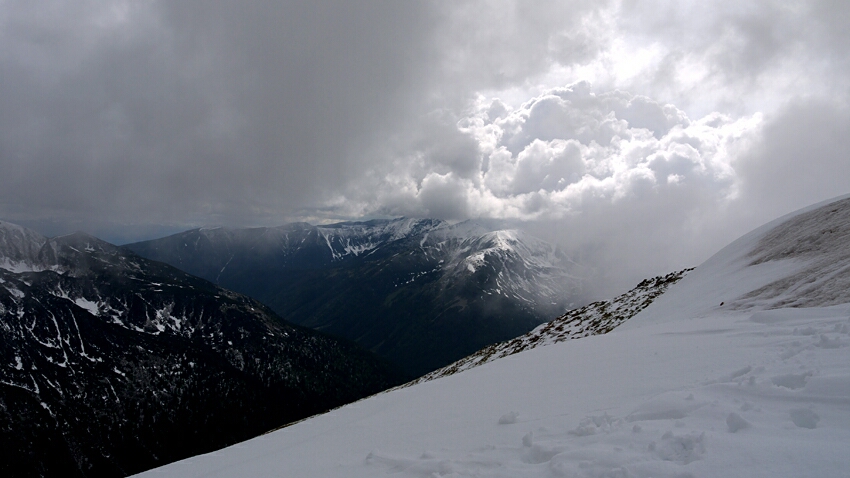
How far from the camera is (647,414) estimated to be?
5602mm

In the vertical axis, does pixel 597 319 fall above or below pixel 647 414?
below

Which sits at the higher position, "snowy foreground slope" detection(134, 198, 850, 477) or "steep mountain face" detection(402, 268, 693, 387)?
"snowy foreground slope" detection(134, 198, 850, 477)

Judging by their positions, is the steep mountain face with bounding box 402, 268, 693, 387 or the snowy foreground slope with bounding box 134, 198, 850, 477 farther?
the steep mountain face with bounding box 402, 268, 693, 387

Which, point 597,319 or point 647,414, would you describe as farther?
point 597,319

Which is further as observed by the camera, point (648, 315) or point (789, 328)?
point (648, 315)

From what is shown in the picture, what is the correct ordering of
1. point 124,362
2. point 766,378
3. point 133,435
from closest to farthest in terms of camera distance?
point 766,378, point 133,435, point 124,362

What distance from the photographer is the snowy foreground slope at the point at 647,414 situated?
4.34 m

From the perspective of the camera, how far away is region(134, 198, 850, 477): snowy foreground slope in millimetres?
4336

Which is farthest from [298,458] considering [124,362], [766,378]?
[124,362]

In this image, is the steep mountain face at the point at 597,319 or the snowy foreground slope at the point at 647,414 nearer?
the snowy foreground slope at the point at 647,414

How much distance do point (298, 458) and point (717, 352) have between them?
1040 centimetres

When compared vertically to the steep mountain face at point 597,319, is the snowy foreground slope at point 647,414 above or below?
above

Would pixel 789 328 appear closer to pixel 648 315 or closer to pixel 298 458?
pixel 648 315

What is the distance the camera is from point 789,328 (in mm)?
8508
